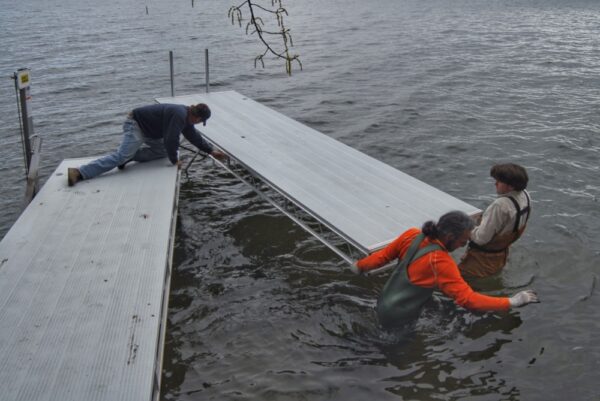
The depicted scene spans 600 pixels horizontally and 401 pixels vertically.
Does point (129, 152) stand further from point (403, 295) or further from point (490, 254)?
point (490, 254)

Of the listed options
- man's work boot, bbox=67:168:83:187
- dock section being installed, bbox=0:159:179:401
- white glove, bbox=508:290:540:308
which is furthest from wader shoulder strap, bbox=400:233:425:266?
man's work boot, bbox=67:168:83:187

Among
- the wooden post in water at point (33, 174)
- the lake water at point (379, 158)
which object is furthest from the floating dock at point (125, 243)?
the lake water at point (379, 158)

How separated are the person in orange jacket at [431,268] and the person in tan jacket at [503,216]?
3.25 feet

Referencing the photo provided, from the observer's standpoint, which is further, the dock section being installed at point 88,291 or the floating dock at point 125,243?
the floating dock at point 125,243

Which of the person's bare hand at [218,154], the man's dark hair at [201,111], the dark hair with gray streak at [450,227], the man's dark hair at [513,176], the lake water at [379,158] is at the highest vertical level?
the man's dark hair at [201,111]

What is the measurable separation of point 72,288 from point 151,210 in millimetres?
1762

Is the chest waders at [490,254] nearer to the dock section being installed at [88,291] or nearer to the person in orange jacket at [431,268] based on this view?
the person in orange jacket at [431,268]

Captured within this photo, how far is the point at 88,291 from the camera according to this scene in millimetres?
5457

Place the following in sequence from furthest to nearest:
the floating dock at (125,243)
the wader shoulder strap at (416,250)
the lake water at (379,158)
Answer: the lake water at (379,158)
the wader shoulder strap at (416,250)
the floating dock at (125,243)

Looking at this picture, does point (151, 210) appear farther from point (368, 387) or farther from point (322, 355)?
point (368, 387)

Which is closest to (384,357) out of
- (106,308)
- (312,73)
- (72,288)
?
(106,308)

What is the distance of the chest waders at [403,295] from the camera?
5211 mm

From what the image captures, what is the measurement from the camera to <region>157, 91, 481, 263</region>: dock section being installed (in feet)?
20.6

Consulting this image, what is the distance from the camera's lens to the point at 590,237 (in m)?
8.49
